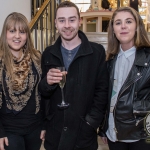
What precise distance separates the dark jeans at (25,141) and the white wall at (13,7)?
223 centimetres

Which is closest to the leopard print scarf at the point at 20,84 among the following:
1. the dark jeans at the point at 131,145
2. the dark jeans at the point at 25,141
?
the dark jeans at the point at 25,141

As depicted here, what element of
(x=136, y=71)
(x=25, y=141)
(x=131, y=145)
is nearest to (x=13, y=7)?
(x=25, y=141)

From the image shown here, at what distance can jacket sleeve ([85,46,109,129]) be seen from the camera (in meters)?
1.48

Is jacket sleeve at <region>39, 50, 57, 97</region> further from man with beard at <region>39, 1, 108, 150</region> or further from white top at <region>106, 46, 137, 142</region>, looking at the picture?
white top at <region>106, 46, 137, 142</region>

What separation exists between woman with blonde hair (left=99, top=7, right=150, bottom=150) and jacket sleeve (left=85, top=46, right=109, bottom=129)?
44 mm

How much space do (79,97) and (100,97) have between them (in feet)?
0.48

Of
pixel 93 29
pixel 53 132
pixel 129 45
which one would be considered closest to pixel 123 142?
pixel 53 132

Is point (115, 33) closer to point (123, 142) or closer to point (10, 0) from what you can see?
point (123, 142)

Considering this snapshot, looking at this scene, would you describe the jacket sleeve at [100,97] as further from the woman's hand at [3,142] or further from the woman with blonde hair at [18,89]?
the woman's hand at [3,142]

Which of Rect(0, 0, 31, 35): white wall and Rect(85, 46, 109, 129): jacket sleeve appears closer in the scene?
Rect(85, 46, 109, 129): jacket sleeve

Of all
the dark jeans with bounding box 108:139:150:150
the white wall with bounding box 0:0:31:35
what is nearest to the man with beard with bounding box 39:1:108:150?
the dark jeans with bounding box 108:139:150:150

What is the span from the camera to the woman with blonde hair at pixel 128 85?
4.44 ft

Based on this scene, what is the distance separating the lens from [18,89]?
4.86ft

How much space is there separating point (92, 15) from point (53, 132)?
4.99m
